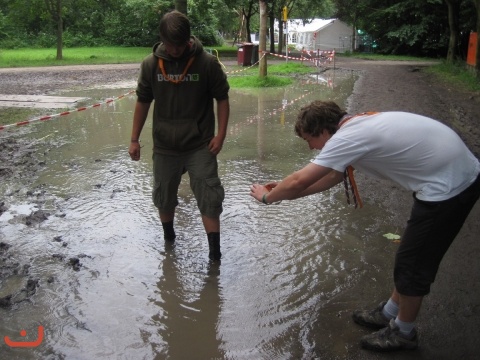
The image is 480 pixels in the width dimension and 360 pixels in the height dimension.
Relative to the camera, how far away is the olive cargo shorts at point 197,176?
4.08 meters

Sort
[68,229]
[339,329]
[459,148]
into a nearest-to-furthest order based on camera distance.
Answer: [459,148], [339,329], [68,229]

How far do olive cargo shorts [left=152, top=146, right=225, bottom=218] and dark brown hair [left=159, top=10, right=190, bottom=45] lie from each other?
2.88ft

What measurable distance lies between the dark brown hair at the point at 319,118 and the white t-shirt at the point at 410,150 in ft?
0.54

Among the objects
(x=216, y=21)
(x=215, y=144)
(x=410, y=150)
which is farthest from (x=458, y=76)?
(x=216, y=21)

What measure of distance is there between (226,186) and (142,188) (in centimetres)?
105

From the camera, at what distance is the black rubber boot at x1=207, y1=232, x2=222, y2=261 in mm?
4254

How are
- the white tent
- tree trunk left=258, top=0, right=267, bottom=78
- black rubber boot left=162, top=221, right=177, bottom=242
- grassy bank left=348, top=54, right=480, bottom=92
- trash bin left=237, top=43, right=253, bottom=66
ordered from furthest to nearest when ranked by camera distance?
the white tent → trash bin left=237, top=43, right=253, bottom=66 → grassy bank left=348, top=54, right=480, bottom=92 → tree trunk left=258, top=0, right=267, bottom=78 → black rubber boot left=162, top=221, right=177, bottom=242

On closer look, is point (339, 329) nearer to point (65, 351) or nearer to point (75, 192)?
point (65, 351)

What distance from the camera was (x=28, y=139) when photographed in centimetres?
890

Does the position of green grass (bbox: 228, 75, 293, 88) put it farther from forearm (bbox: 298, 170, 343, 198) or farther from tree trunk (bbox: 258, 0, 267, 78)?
forearm (bbox: 298, 170, 343, 198)

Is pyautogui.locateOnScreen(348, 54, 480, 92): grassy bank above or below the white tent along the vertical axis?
below

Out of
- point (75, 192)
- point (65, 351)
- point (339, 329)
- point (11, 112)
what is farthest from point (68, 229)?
point (11, 112)

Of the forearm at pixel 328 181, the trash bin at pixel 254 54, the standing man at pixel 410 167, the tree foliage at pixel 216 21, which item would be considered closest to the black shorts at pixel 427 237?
the standing man at pixel 410 167

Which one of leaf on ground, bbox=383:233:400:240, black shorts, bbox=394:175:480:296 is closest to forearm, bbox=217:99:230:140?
black shorts, bbox=394:175:480:296
